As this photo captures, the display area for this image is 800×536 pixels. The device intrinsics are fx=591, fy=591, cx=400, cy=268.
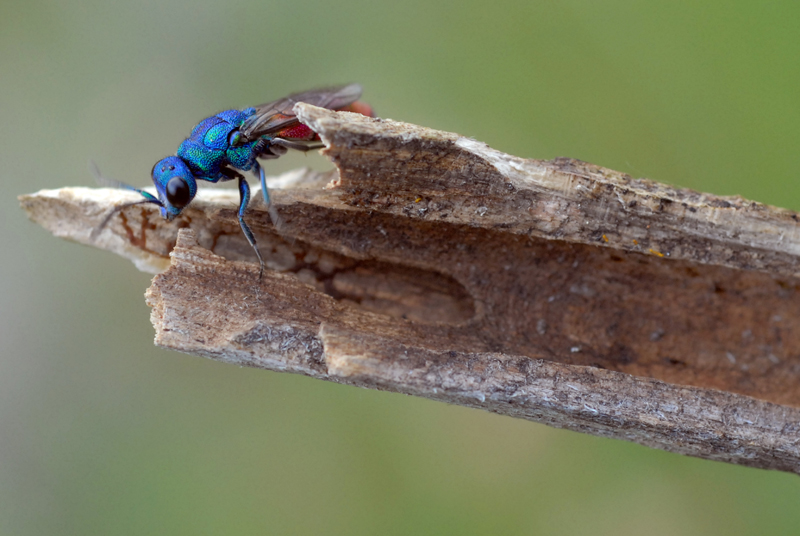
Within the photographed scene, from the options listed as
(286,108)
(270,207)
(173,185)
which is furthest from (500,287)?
(173,185)

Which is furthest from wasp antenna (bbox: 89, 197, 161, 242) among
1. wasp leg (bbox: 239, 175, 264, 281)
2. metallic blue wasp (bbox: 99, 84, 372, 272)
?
wasp leg (bbox: 239, 175, 264, 281)

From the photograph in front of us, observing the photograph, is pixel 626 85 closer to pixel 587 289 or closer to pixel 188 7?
pixel 587 289

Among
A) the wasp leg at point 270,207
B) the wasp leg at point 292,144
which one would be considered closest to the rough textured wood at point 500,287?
the wasp leg at point 270,207

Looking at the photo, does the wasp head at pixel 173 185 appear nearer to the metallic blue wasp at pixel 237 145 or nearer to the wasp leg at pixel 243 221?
the metallic blue wasp at pixel 237 145

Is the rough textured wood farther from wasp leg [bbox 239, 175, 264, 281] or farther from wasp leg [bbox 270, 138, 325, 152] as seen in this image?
wasp leg [bbox 270, 138, 325, 152]

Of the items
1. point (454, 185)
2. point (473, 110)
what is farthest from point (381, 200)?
point (473, 110)

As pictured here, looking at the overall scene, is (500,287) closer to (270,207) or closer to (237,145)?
(270,207)

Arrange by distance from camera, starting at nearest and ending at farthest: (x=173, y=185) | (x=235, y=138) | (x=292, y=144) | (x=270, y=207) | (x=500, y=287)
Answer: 1. (x=173, y=185)
2. (x=270, y=207)
3. (x=500, y=287)
4. (x=235, y=138)
5. (x=292, y=144)
